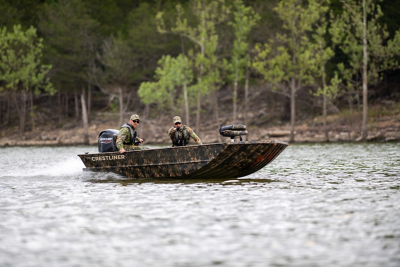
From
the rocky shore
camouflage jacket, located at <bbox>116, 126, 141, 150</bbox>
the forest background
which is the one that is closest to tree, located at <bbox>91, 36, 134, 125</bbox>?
the forest background

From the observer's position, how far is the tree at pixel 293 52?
159 feet

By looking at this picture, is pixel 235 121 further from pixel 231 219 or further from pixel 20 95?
pixel 231 219

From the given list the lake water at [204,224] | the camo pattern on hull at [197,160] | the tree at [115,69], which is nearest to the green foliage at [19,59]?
the tree at [115,69]

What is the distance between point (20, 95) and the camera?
64.3m

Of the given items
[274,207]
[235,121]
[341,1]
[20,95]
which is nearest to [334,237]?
[274,207]

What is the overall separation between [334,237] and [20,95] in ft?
199

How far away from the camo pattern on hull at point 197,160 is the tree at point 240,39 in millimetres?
36642

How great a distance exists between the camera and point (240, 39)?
54.5 m

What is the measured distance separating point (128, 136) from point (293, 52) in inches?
1418

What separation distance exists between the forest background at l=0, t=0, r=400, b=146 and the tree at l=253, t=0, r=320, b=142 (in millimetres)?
124

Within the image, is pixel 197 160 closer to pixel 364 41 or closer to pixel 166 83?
pixel 364 41

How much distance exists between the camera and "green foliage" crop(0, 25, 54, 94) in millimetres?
56281

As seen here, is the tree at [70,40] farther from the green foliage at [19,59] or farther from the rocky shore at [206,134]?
A: the rocky shore at [206,134]

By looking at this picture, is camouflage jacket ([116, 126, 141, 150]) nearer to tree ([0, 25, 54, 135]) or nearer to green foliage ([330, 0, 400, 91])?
green foliage ([330, 0, 400, 91])
